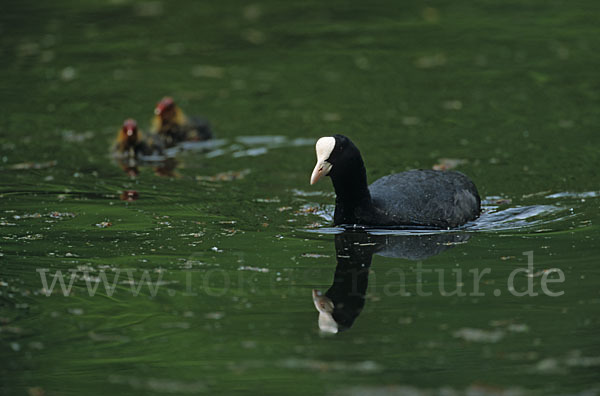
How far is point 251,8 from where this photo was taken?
19.1 m

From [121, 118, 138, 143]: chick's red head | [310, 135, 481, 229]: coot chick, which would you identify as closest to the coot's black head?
[310, 135, 481, 229]: coot chick

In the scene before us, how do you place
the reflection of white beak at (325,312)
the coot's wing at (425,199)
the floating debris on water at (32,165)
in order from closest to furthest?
the reflection of white beak at (325,312), the coot's wing at (425,199), the floating debris on water at (32,165)

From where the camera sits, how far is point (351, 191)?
8.23 meters

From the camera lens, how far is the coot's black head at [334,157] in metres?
7.93

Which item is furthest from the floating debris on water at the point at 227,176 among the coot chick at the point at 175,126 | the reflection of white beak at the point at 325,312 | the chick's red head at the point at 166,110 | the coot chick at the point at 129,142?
the reflection of white beak at the point at 325,312

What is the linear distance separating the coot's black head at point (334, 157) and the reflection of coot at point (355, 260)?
596 mm

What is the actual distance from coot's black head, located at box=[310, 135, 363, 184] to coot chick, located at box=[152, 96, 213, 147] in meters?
4.72

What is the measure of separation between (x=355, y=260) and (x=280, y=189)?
270cm

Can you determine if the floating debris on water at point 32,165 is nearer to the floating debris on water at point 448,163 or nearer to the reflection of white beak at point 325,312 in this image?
the floating debris on water at point 448,163

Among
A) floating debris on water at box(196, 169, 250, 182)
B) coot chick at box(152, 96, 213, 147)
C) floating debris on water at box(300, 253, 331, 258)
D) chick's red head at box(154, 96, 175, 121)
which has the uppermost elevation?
chick's red head at box(154, 96, 175, 121)

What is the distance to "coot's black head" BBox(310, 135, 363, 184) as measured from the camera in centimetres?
793

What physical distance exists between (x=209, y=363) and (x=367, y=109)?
784cm

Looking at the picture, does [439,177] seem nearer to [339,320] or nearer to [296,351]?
[339,320]

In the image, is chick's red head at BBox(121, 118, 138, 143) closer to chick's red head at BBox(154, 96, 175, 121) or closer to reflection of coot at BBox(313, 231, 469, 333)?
chick's red head at BBox(154, 96, 175, 121)
